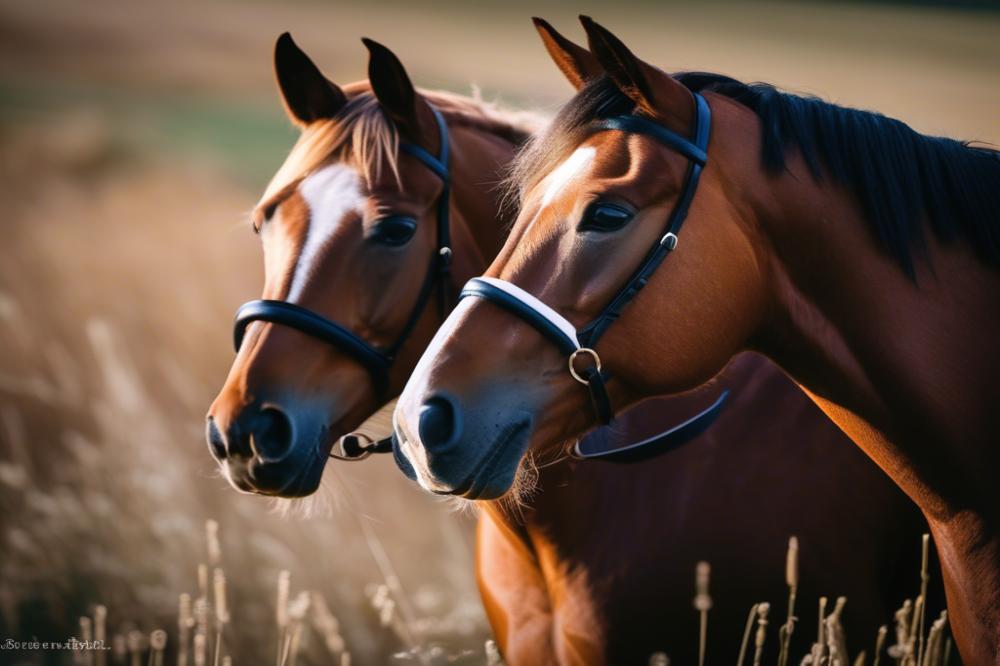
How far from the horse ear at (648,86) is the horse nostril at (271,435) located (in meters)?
1.44

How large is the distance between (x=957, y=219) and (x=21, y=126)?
46.3 ft

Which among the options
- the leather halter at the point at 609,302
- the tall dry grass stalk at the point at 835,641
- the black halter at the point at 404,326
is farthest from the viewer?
the black halter at the point at 404,326

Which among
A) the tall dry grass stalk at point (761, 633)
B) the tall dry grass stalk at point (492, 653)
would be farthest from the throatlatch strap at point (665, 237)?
the tall dry grass stalk at point (492, 653)

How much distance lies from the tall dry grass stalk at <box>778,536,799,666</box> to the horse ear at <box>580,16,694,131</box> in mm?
1287

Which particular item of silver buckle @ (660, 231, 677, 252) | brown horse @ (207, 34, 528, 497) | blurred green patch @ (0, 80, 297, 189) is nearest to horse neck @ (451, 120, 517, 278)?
brown horse @ (207, 34, 528, 497)

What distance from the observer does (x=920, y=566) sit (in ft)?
10.1

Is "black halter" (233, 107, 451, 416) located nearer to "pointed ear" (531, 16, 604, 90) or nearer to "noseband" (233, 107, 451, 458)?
"noseband" (233, 107, 451, 458)

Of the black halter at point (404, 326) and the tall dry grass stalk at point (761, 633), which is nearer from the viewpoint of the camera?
the tall dry grass stalk at point (761, 633)

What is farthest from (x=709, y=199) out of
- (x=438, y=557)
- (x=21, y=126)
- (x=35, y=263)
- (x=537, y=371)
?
(x=21, y=126)

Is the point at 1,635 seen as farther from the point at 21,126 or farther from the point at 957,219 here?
the point at 21,126

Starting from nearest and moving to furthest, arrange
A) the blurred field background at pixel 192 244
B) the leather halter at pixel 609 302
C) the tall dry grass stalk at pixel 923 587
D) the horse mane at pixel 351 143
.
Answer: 1. the leather halter at pixel 609 302
2. the tall dry grass stalk at pixel 923 587
3. the horse mane at pixel 351 143
4. the blurred field background at pixel 192 244

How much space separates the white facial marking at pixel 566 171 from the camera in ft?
7.84

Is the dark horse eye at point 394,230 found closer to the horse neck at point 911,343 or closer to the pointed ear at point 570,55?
the pointed ear at point 570,55

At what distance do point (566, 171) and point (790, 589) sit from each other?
1.59 m
